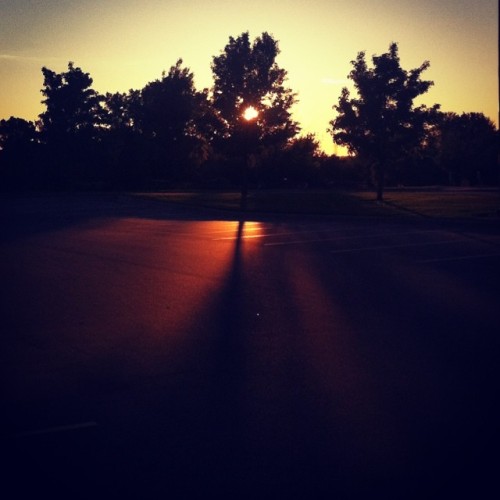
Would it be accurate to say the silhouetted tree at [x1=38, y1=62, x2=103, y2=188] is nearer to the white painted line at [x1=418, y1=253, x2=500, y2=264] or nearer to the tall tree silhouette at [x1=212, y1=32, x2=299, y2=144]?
the tall tree silhouette at [x1=212, y1=32, x2=299, y2=144]

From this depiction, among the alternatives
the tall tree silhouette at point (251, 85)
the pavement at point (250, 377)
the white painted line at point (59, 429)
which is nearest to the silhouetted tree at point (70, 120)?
the tall tree silhouette at point (251, 85)

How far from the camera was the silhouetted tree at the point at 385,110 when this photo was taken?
40.6 meters

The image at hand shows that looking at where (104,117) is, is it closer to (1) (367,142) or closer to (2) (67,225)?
(1) (367,142)

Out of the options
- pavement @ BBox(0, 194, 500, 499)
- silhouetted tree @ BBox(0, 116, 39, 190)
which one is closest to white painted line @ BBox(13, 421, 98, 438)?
pavement @ BBox(0, 194, 500, 499)

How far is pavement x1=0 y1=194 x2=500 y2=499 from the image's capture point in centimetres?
512

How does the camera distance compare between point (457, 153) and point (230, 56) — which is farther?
point (457, 153)

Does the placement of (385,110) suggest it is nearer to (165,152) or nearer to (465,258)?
(465,258)

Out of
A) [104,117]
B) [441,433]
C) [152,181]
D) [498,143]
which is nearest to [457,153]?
[498,143]

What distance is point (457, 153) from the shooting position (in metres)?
68.2

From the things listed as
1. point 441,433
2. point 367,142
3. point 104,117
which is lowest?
point 441,433

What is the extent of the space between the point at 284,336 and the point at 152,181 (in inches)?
2378

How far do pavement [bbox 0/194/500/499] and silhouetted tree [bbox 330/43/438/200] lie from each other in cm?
2467

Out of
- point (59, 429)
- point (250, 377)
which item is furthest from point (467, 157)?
point (59, 429)

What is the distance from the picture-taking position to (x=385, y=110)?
40.7 metres
